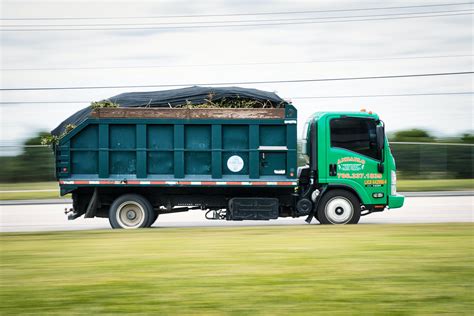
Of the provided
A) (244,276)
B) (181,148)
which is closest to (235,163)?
(181,148)

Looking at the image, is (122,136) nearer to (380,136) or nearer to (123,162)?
(123,162)

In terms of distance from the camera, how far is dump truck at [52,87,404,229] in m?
14.4

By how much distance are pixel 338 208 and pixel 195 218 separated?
15.7 feet

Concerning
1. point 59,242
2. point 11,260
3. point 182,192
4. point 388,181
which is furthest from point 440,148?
point 11,260

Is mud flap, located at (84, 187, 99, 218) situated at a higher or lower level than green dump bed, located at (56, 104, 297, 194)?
lower

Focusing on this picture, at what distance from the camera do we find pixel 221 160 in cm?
1448

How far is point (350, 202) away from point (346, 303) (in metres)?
8.59

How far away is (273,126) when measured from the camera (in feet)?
47.1

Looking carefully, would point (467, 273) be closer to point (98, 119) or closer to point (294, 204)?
point (294, 204)

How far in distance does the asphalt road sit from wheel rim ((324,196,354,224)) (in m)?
1.43

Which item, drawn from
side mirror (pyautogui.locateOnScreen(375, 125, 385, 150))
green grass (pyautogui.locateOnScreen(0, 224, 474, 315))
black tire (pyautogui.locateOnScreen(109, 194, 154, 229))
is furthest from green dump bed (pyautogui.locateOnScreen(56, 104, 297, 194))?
green grass (pyautogui.locateOnScreen(0, 224, 474, 315))

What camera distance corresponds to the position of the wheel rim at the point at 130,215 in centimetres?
1477

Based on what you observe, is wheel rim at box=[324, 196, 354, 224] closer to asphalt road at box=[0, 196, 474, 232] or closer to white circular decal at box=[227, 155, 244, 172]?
asphalt road at box=[0, 196, 474, 232]

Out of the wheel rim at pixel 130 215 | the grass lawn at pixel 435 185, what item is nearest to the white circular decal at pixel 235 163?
the wheel rim at pixel 130 215
